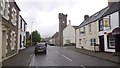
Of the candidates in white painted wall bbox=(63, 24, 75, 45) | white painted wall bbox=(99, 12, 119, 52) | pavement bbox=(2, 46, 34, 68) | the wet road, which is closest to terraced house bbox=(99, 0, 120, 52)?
white painted wall bbox=(99, 12, 119, 52)

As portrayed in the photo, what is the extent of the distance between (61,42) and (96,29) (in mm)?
45439

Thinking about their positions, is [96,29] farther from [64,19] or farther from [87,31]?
[64,19]

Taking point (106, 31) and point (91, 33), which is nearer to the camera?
point (106, 31)

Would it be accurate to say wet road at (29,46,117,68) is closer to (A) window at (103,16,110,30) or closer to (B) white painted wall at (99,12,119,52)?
(B) white painted wall at (99,12,119,52)

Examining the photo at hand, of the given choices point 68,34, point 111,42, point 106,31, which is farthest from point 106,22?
point 68,34

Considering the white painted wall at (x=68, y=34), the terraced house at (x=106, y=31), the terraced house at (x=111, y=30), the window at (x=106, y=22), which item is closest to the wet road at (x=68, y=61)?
the terraced house at (x=111, y=30)

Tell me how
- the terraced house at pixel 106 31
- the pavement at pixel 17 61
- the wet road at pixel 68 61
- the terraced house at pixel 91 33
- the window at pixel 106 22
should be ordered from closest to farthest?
1. the pavement at pixel 17 61
2. the wet road at pixel 68 61
3. the terraced house at pixel 106 31
4. the window at pixel 106 22
5. the terraced house at pixel 91 33

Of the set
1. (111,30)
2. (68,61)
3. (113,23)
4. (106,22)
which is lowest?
(68,61)

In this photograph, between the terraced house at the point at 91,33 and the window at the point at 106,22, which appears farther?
the terraced house at the point at 91,33

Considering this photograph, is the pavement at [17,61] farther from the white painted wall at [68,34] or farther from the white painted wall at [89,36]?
the white painted wall at [68,34]

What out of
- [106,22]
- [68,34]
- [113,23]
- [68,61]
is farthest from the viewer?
[68,34]

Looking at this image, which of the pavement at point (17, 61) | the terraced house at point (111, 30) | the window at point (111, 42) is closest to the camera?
the pavement at point (17, 61)

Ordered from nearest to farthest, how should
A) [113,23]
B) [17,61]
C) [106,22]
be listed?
[17,61] < [113,23] < [106,22]

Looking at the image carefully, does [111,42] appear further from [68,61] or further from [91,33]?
[68,61]
